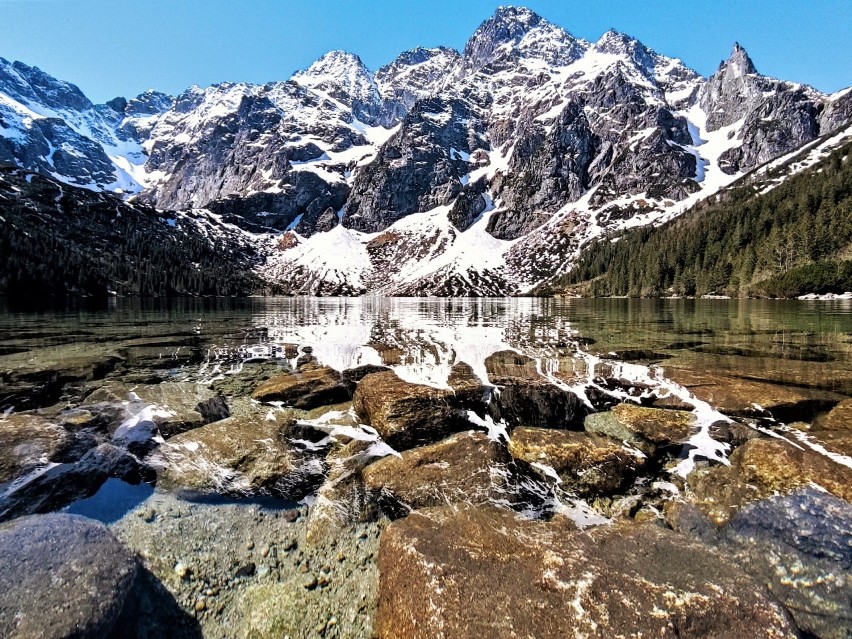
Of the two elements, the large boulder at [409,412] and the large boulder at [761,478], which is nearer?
the large boulder at [761,478]

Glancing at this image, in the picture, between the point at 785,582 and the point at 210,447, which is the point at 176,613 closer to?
the point at 210,447

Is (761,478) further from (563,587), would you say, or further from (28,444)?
(28,444)

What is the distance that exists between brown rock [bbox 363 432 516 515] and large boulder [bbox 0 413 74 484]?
25.1 ft

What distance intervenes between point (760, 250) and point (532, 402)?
149793 millimetres

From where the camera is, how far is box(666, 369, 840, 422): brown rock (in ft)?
38.5

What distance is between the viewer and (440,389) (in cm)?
1348

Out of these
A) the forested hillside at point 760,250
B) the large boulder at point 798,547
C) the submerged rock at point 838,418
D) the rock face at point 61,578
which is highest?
the forested hillside at point 760,250

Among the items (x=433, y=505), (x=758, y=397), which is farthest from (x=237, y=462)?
(x=758, y=397)

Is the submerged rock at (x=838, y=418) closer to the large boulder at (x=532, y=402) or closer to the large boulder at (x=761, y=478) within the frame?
the large boulder at (x=761, y=478)

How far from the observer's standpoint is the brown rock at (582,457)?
9.07m

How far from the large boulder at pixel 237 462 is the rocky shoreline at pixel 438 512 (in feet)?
0.22

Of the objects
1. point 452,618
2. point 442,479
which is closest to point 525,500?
point 442,479

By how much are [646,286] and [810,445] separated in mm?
169121

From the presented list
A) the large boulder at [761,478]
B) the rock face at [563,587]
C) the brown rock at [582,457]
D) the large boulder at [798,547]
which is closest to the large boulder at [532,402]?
the brown rock at [582,457]
